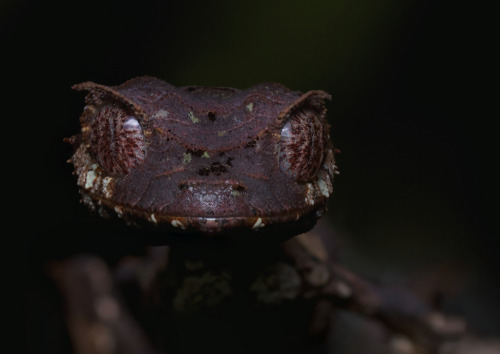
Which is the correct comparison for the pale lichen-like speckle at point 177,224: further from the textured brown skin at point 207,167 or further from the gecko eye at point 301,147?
the gecko eye at point 301,147

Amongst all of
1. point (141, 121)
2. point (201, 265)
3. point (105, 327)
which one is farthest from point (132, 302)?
point (141, 121)

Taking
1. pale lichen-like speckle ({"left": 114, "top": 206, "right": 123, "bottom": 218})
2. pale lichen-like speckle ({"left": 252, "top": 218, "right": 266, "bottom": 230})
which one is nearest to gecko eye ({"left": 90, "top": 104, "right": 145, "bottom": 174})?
pale lichen-like speckle ({"left": 114, "top": 206, "right": 123, "bottom": 218})

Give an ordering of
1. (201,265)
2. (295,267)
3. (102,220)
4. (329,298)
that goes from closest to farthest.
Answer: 1. (102,220)
2. (201,265)
3. (295,267)
4. (329,298)

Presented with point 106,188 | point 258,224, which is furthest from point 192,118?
point 258,224

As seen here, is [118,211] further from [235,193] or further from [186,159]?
[235,193]

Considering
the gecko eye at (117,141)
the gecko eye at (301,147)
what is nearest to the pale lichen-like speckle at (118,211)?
the gecko eye at (117,141)

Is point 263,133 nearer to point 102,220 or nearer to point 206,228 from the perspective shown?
point 206,228

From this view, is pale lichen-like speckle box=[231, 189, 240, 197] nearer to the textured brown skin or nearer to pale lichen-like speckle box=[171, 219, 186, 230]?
the textured brown skin
